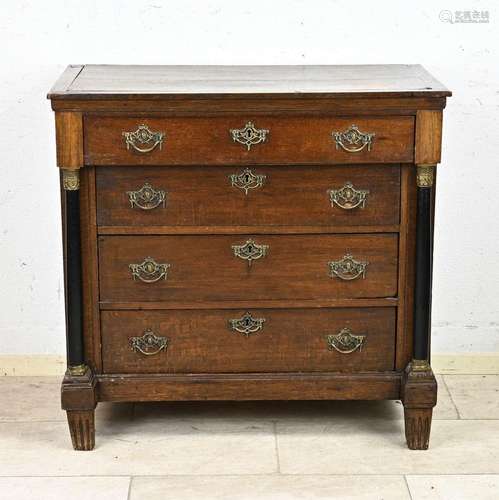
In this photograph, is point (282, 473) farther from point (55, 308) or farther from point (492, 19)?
point (492, 19)

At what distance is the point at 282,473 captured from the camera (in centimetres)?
333

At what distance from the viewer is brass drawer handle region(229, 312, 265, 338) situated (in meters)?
3.42

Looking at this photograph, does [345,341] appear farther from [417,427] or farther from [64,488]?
[64,488]

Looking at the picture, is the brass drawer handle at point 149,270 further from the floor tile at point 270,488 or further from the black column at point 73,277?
the floor tile at point 270,488

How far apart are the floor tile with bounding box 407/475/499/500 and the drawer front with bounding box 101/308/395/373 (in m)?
0.34

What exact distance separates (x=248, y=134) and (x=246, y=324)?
52cm

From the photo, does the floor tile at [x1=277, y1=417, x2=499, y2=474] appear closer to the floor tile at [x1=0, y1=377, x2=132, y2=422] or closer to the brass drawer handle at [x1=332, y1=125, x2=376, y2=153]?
the floor tile at [x1=0, y1=377, x2=132, y2=422]

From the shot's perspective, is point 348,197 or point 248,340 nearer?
point 348,197

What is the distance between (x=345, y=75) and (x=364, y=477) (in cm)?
111

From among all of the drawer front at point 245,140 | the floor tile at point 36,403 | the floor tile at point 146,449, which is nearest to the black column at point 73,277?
the drawer front at point 245,140

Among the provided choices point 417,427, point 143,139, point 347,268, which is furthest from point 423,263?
point 143,139

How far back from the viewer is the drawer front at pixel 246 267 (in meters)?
3.37

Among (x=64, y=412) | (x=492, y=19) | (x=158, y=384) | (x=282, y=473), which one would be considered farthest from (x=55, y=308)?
(x=492, y=19)

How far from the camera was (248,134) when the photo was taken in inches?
128
